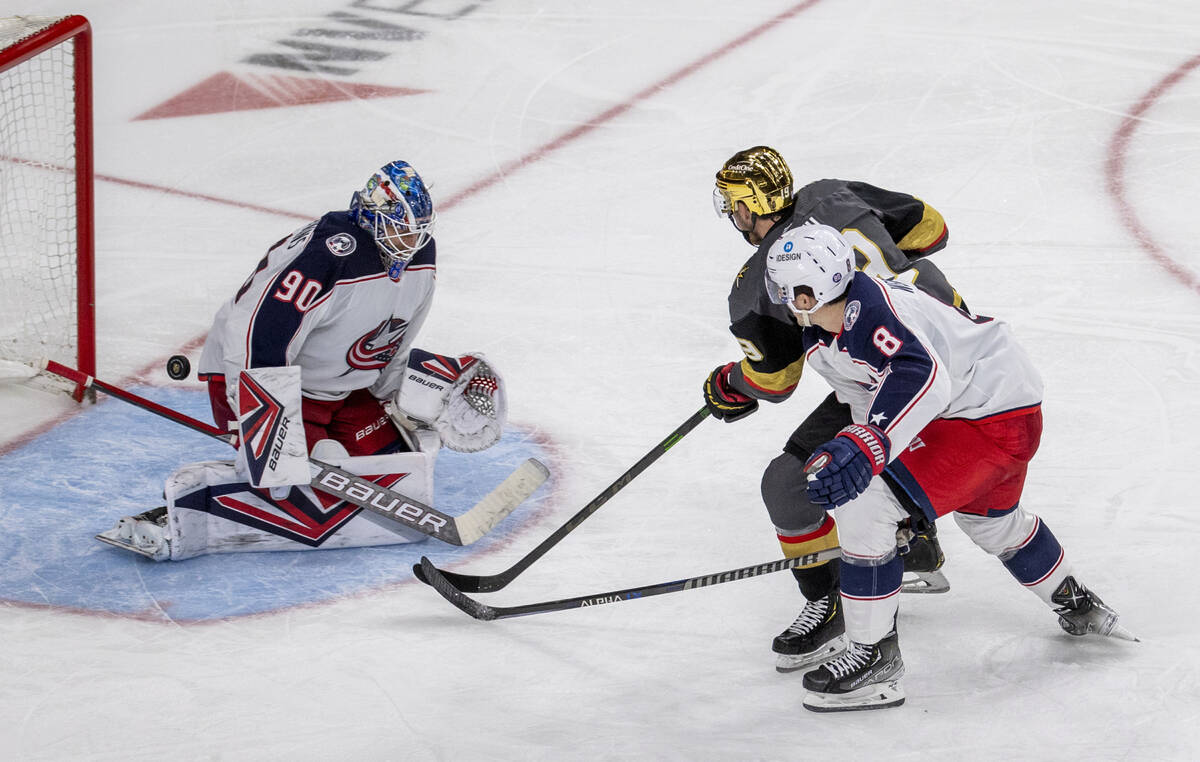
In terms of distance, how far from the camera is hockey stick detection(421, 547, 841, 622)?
110 inches

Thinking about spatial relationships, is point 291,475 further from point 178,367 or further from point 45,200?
point 45,200

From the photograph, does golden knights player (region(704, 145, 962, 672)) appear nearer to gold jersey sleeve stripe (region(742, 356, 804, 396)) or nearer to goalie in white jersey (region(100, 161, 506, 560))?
gold jersey sleeve stripe (region(742, 356, 804, 396))

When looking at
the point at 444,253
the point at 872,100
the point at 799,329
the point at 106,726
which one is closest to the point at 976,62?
the point at 872,100

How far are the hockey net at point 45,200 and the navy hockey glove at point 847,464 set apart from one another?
2338 mm

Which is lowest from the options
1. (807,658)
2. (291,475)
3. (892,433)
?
(807,658)

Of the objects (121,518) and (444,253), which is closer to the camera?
(121,518)

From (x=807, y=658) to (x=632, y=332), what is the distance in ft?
5.44

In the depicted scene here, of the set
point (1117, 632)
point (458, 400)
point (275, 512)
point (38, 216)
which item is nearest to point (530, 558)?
point (458, 400)

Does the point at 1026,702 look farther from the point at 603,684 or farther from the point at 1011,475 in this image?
the point at 603,684

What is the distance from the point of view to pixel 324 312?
316cm

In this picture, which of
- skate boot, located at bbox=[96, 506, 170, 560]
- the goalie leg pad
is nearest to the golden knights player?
the goalie leg pad

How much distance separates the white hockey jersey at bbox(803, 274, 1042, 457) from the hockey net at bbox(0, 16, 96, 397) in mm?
2240

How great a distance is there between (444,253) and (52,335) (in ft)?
4.21

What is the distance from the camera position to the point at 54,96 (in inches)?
164
